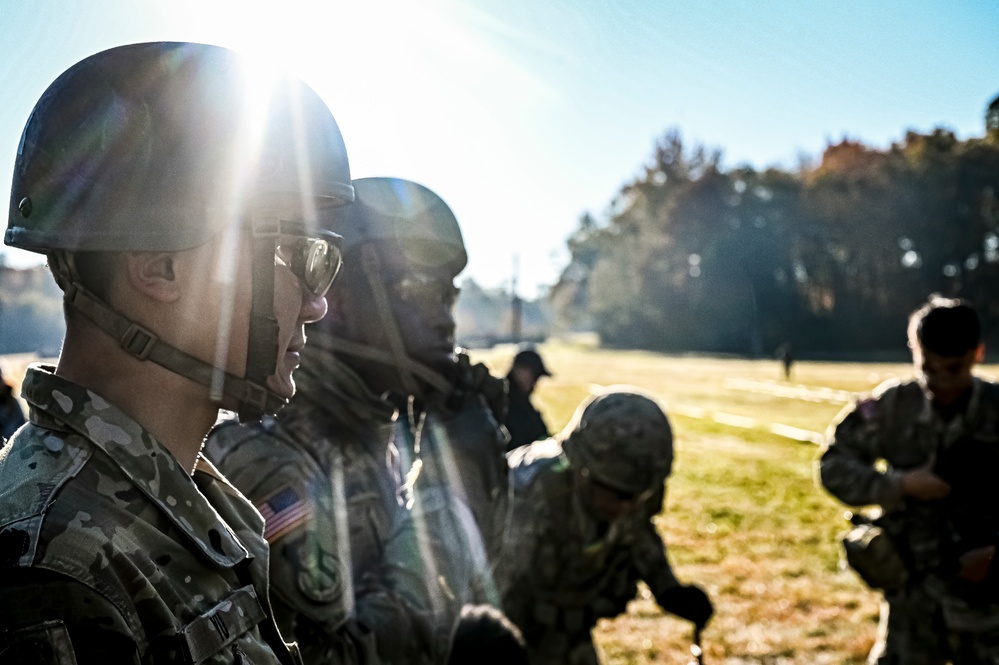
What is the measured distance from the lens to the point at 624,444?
4.05m

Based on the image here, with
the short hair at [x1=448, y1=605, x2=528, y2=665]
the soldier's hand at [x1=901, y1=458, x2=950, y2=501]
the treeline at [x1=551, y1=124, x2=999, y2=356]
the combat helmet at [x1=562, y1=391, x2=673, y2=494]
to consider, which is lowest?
the short hair at [x1=448, y1=605, x2=528, y2=665]

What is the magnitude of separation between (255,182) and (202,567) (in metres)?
0.77

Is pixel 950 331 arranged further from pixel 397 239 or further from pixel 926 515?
pixel 397 239

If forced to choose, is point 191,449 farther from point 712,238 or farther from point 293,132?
point 712,238

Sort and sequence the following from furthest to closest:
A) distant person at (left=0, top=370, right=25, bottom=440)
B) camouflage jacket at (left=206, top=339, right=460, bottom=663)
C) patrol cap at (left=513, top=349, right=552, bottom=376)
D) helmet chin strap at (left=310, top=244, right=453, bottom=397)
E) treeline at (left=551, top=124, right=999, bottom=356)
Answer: treeline at (left=551, top=124, right=999, bottom=356), patrol cap at (left=513, top=349, right=552, bottom=376), distant person at (left=0, top=370, right=25, bottom=440), helmet chin strap at (left=310, top=244, right=453, bottom=397), camouflage jacket at (left=206, top=339, right=460, bottom=663)

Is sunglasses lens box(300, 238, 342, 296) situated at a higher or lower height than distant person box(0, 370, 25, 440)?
higher

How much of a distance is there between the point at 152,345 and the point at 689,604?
3425 mm

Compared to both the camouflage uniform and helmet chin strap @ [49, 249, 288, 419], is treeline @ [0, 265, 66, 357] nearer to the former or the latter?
the camouflage uniform

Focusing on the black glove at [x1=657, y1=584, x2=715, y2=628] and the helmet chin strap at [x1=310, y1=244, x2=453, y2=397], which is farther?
the black glove at [x1=657, y1=584, x2=715, y2=628]

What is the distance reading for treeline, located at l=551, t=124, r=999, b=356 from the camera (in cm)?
4788

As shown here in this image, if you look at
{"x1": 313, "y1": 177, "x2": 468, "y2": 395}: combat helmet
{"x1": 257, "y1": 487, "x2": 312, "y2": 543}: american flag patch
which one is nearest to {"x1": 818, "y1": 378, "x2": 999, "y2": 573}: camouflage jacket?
{"x1": 313, "y1": 177, "x2": 468, "y2": 395}: combat helmet

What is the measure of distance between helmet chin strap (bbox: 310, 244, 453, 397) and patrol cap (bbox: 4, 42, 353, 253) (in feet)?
3.39

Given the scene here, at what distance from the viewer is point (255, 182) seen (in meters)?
1.65

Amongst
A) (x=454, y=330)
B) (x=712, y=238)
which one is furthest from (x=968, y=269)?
(x=454, y=330)
